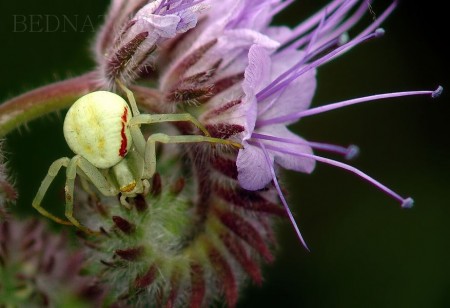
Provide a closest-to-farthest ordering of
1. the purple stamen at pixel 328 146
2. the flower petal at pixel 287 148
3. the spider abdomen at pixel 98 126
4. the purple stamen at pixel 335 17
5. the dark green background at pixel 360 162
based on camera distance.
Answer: the spider abdomen at pixel 98 126 → the purple stamen at pixel 328 146 → the flower petal at pixel 287 148 → the purple stamen at pixel 335 17 → the dark green background at pixel 360 162

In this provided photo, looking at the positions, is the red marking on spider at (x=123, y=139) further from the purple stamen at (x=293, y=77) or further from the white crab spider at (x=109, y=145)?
the purple stamen at (x=293, y=77)

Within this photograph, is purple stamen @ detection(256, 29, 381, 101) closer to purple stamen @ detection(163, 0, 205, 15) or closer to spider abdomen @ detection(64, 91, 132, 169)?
purple stamen @ detection(163, 0, 205, 15)

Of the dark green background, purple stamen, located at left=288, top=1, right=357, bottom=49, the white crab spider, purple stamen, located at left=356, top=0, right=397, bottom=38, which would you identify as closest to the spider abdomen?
the white crab spider

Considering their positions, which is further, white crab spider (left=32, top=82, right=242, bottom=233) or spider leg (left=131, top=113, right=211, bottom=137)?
spider leg (left=131, top=113, right=211, bottom=137)

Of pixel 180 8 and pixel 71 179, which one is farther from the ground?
pixel 180 8

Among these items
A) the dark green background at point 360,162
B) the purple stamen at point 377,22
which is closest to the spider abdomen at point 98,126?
the purple stamen at point 377,22

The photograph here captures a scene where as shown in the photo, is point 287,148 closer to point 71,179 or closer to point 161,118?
point 161,118

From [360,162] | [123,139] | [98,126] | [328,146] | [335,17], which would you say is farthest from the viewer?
[360,162]

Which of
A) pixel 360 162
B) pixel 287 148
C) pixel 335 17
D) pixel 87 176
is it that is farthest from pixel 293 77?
pixel 360 162
